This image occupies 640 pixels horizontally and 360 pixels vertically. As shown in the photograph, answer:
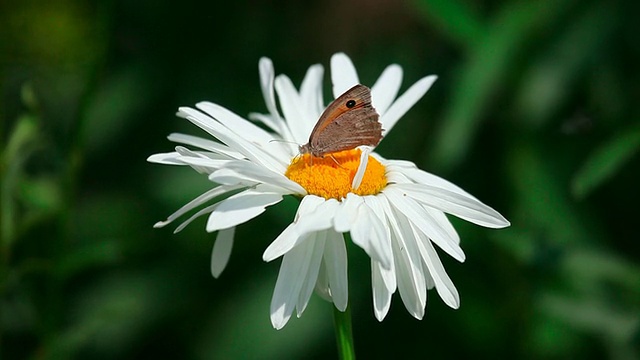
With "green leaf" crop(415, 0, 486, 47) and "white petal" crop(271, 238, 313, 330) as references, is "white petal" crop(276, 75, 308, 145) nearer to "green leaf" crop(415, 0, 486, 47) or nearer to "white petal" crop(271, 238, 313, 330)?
"white petal" crop(271, 238, 313, 330)

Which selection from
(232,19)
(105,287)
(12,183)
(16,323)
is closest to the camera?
(12,183)

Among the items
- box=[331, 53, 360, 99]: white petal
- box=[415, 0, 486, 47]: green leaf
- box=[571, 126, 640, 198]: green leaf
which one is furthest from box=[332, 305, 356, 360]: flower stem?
box=[415, 0, 486, 47]: green leaf

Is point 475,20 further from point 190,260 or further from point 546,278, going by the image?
point 190,260

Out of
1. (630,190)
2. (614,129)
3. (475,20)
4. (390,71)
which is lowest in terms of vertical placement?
(630,190)

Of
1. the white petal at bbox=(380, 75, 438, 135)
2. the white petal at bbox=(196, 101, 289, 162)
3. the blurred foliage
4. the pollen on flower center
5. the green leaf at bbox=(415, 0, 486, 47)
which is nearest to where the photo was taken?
the pollen on flower center

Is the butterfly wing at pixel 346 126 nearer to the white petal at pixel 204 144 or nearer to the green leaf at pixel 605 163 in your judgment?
the white petal at pixel 204 144

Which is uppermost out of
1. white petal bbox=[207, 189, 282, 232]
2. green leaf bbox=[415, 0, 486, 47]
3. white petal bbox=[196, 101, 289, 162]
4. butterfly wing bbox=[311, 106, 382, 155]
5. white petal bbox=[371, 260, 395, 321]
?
green leaf bbox=[415, 0, 486, 47]

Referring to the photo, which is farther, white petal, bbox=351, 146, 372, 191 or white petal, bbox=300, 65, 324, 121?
white petal, bbox=300, 65, 324, 121

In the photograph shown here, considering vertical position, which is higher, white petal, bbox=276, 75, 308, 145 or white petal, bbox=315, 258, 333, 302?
white petal, bbox=276, 75, 308, 145

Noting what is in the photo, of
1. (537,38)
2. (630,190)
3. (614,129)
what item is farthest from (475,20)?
(630,190)
